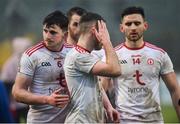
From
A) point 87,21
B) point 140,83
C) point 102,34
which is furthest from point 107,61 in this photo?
point 140,83

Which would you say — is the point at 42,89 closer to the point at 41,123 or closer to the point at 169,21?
the point at 41,123

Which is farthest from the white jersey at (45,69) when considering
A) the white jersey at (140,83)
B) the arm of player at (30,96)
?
the white jersey at (140,83)

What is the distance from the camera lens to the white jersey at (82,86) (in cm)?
833

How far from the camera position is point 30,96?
28.7 feet

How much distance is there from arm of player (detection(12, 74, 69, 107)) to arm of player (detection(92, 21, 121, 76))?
423mm

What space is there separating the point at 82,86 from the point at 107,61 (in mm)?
376

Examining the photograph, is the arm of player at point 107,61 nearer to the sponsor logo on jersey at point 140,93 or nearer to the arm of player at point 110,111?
the arm of player at point 110,111

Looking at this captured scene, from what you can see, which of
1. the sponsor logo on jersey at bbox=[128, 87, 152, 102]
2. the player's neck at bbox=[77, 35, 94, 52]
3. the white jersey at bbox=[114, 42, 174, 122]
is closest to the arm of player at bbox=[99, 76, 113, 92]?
the white jersey at bbox=[114, 42, 174, 122]

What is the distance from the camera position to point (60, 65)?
9.20 m

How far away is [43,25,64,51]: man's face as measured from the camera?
904cm

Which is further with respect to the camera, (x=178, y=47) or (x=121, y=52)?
(x=178, y=47)

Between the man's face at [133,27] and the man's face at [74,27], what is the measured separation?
678 millimetres

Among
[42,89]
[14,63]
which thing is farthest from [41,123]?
[14,63]

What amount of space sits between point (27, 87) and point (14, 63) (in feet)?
29.8
